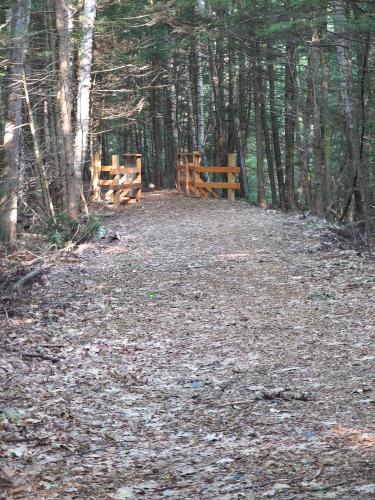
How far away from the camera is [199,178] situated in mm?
20844

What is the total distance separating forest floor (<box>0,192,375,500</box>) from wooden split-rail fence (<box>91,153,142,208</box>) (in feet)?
23.3

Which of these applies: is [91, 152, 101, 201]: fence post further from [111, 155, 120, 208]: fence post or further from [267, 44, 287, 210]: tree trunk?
[267, 44, 287, 210]: tree trunk

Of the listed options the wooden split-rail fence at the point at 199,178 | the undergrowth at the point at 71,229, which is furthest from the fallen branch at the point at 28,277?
the wooden split-rail fence at the point at 199,178

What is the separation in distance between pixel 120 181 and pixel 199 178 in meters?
2.73

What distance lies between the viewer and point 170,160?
3094 centimetres

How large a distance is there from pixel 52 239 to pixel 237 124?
10.6 m

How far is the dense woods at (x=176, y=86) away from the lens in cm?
1210

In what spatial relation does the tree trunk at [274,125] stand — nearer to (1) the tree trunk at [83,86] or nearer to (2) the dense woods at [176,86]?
(2) the dense woods at [176,86]

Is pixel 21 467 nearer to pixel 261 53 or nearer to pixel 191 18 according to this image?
pixel 261 53

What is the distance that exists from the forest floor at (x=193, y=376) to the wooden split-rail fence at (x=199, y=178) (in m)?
7.55

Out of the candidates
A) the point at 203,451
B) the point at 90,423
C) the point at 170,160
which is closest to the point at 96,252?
the point at 90,423

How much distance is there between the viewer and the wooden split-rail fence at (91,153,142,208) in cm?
1939

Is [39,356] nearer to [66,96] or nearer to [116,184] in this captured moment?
[66,96]

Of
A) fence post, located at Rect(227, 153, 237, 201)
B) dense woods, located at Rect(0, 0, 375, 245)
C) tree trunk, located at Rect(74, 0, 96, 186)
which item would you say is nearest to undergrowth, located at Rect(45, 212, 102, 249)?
dense woods, located at Rect(0, 0, 375, 245)
